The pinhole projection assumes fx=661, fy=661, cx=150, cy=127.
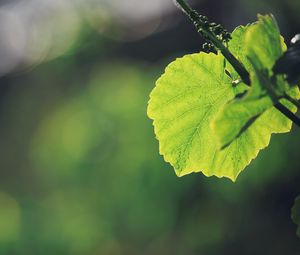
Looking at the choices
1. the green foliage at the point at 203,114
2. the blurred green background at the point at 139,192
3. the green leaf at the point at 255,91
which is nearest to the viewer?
the green leaf at the point at 255,91

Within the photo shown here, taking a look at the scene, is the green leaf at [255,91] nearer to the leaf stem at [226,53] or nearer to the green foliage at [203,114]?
the leaf stem at [226,53]

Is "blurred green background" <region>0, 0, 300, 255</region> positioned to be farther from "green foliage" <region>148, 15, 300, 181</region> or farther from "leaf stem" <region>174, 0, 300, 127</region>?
"leaf stem" <region>174, 0, 300, 127</region>

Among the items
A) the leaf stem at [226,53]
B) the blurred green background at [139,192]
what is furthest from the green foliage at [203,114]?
the blurred green background at [139,192]

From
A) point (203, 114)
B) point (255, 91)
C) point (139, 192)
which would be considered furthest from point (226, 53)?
point (139, 192)

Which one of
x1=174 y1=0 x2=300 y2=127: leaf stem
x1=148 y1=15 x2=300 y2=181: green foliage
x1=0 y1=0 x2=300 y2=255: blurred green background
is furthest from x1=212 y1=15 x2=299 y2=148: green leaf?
x1=0 y1=0 x2=300 y2=255: blurred green background

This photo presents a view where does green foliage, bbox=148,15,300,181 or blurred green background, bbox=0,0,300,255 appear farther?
blurred green background, bbox=0,0,300,255

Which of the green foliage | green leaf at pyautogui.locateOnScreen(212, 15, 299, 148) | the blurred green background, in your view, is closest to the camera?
green leaf at pyautogui.locateOnScreen(212, 15, 299, 148)

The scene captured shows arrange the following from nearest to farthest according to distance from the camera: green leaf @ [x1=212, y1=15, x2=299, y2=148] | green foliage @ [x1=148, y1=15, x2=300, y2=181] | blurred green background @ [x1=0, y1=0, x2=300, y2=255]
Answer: green leaf @ [x1=212, y1=15, x2=299, y2=148] → green foliage @ [x1=148, y1=15, x2=300, y2=181] → blurred green background @ [x1=0, y1=0, x2=300, y2=255]

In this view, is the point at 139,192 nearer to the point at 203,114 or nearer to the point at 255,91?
the point at 203,114

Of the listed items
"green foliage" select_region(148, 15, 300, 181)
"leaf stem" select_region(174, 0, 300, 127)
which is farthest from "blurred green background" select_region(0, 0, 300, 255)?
"leaf stem" select_region(174, 0, 300, 127)

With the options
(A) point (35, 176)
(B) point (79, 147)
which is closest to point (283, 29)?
(B) point (79, 147)

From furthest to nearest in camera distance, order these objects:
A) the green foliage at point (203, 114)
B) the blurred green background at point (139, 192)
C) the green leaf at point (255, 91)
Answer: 1. the blurred green background at point (139, 192)
2. the green foliage at point (203, 114)
3. the green leaf at point (255, 91)

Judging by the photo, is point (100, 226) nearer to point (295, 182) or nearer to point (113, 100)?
point (113, 100)
